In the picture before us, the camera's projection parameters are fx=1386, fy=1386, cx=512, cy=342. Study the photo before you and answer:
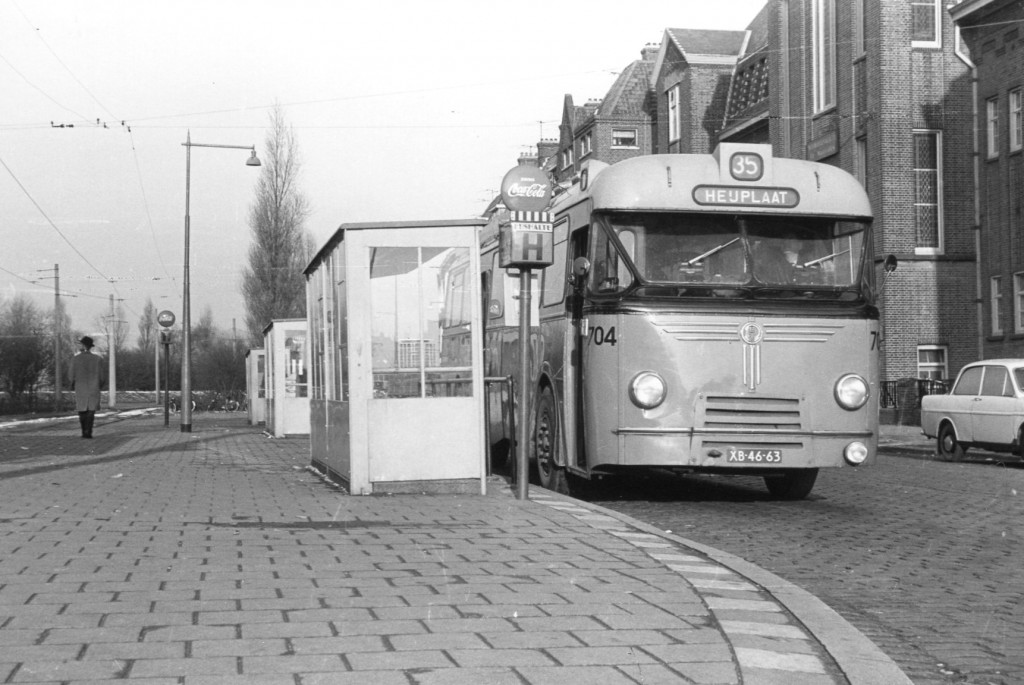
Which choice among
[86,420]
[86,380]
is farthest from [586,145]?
[86,420]

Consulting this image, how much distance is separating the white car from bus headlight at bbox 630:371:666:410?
10.7 metres

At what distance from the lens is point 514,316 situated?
1598 cm

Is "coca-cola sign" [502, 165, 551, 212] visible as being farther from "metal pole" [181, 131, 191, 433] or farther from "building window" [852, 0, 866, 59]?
"building window" [852, 0, 866, 59]

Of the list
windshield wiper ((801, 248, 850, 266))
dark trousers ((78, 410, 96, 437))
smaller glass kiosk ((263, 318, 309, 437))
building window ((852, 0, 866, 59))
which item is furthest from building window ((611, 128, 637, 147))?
windshield wiper ((801, 248, 850, 266))

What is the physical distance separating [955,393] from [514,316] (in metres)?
9.97

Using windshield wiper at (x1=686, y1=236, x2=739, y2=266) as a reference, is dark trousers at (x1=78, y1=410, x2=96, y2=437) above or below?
below

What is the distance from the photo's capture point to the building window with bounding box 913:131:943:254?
3550cm

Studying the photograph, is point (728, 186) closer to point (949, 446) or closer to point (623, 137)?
point (949, 446)

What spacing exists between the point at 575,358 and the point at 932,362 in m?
25.3

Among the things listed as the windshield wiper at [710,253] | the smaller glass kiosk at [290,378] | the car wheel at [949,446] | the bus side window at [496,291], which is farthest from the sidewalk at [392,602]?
the smaller glass kiosk at [290,378]

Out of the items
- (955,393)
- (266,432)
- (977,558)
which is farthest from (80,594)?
(266,432)

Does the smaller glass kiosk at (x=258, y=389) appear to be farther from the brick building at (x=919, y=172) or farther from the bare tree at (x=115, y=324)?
the bare tree at (x=115, y=324)

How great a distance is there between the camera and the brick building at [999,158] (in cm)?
3272

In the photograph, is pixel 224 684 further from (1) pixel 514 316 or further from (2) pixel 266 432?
(2) pixel 266 432
